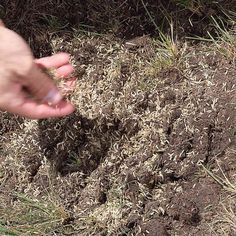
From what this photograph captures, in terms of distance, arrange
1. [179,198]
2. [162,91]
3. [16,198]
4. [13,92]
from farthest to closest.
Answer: [16,198]
[162,91]
[179,198]
[13,92]

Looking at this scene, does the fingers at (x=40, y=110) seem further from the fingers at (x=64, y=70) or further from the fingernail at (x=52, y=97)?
the fingers at (x=64, y=70)

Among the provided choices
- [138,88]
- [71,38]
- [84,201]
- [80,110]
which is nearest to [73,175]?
[84,201]

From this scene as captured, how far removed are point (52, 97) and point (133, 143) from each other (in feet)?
1.22

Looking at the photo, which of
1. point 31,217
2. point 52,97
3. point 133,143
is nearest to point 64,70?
point 52,97

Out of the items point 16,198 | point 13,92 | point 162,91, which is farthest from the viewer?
point 16,198

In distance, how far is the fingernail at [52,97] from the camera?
200cm

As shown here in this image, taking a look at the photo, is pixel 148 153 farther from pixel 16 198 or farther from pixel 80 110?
pixel 16 198

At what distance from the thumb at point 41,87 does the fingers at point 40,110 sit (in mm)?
25

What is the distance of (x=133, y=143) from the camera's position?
218cm

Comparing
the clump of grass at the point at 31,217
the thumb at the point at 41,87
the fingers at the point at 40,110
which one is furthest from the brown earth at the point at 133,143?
the thumb at the point at 41,87

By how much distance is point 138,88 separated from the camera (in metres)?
2.22

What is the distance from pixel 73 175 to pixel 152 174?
34 centimetres

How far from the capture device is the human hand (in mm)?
1857

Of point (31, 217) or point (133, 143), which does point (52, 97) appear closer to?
point (133, 143)
